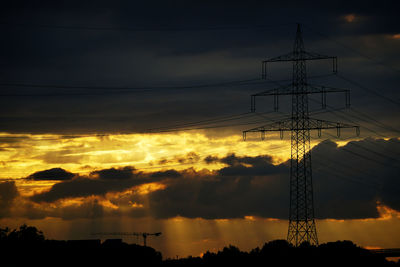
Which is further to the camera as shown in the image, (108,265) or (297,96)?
(108,265)

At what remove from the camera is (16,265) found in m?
158

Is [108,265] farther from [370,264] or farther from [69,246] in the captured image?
[370,264]

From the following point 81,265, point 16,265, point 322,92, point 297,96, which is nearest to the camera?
point 322,92

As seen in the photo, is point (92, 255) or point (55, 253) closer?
point (55, 253)

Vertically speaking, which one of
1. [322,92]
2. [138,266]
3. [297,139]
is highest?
[322,92]

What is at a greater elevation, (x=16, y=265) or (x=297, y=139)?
(x=297, y=139)

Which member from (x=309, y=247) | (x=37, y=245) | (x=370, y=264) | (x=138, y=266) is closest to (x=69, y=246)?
(x=37, y=245)

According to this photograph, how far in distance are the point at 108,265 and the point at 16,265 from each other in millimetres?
30943

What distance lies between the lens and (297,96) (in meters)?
111

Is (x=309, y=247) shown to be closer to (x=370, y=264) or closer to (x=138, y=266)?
(x=370, y=264)

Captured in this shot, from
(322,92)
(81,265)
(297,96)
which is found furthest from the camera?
(81,265)

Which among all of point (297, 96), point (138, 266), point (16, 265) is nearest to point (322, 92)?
point (297, 96)

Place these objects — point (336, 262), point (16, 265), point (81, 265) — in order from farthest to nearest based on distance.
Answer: point (336, 262)
point (81, 265)
point (16, 265)

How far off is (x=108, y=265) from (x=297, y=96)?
310ft
